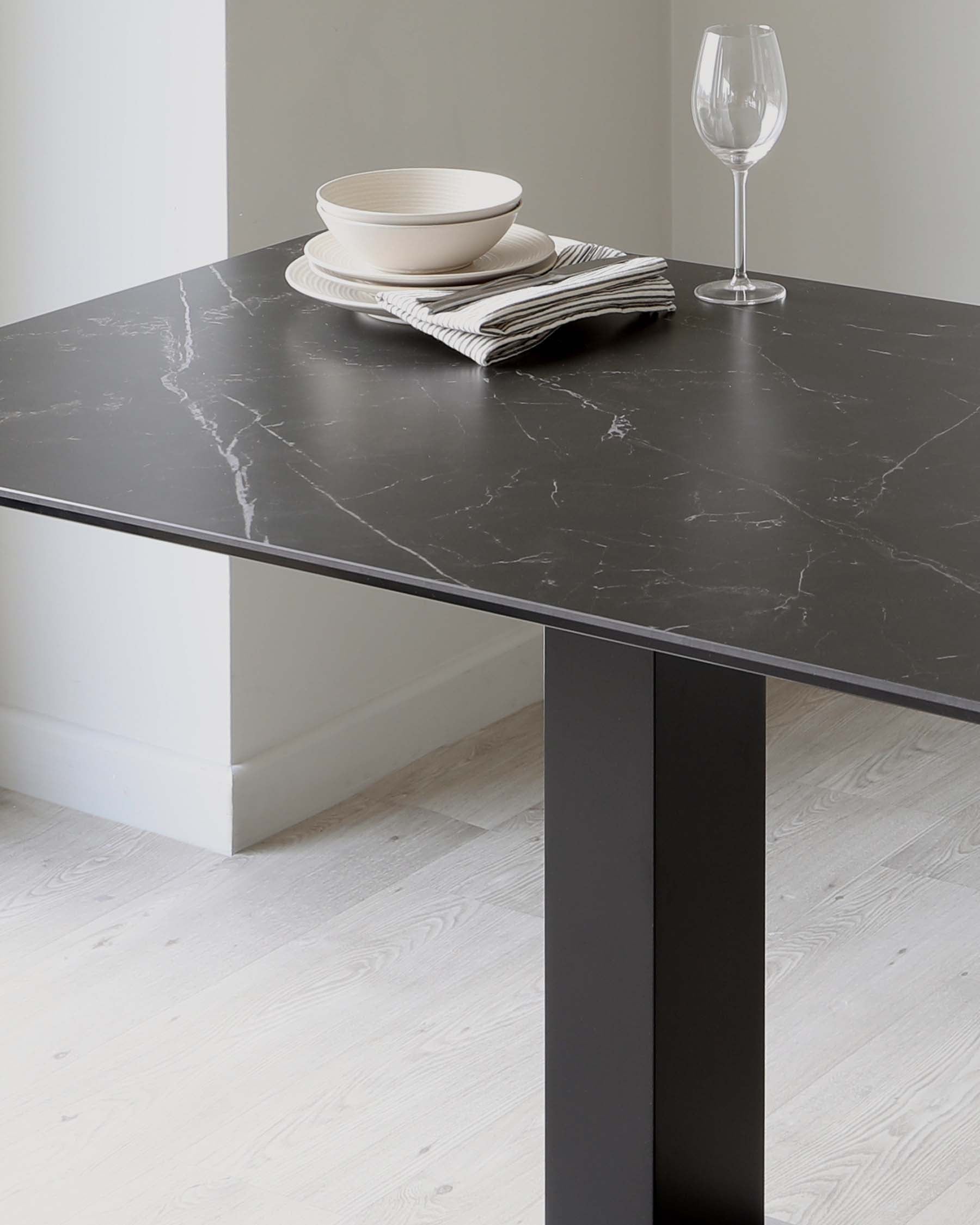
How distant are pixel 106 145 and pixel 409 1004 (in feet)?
4.10

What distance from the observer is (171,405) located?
137cm

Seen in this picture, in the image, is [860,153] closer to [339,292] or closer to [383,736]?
[383,736]

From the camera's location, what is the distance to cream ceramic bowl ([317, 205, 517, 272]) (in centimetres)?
150

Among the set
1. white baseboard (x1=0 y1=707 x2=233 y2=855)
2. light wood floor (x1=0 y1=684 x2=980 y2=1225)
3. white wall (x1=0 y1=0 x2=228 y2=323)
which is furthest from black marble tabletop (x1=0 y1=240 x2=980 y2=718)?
white baseboard (x1=0 y1=707 x2=233 y2=855)

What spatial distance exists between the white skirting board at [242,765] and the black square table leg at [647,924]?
4.03 feet

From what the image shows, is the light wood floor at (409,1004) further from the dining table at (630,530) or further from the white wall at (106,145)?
the white wall at (106,145)

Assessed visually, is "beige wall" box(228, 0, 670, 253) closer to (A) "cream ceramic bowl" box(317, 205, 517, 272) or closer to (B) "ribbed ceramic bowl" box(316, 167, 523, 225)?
(B) "ribbed ceramic bowl" box(316, 167, 523, 225)

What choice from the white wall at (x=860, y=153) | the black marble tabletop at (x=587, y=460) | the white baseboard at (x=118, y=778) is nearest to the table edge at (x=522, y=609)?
the black marble tabletop at (x=587, y=460)

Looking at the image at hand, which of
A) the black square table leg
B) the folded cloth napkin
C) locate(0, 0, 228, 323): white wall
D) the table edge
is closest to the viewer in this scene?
the table edge

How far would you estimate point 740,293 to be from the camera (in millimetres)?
1593

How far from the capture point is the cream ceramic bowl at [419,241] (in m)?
1.50

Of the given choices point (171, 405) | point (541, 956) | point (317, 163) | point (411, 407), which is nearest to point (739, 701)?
point (411, 407)

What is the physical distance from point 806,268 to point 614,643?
200 cm

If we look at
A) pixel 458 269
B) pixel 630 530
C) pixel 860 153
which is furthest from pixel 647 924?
pixel 860 153
